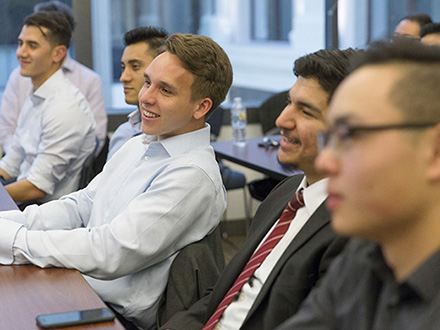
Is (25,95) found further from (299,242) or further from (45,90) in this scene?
(299,242)

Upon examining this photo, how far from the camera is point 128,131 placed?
3.43 m

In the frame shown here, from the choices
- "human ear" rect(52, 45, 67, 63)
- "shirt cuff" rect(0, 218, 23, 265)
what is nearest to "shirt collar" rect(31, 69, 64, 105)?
"human ear" rect(52, 45, 67, 63)

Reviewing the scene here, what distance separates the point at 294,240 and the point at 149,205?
0.54 meters

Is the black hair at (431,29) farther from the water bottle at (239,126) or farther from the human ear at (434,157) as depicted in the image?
the human ear at (434,157)

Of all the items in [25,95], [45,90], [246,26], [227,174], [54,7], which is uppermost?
[54,7]

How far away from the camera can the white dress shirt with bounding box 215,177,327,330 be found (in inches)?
67.2

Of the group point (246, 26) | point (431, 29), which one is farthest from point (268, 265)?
point (246, 26)

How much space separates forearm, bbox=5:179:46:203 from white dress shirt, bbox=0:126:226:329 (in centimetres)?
122

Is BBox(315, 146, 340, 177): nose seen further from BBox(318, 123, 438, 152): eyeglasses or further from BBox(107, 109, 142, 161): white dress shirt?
BBox(107, 109, 142, 161): white dress shirt

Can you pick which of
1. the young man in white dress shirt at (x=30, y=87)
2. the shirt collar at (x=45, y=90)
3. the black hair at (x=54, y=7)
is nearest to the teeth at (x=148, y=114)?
the shirt collar at (x=45, y=90)

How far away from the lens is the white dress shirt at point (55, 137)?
362 cm

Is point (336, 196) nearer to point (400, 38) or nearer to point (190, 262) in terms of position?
point (400, 38)

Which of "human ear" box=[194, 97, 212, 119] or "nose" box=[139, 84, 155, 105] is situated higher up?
"nose" box=[139, 84, 155, 105]

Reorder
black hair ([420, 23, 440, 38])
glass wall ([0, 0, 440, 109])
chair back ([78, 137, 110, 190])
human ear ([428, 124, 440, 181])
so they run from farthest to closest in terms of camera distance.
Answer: glass wall ([0, 0, 440, 109]) → black hair ([420, 23, 440, 38]) → chair back ([78, 137, 110, 190]) → human ear ([428, 124, 440, 181])
